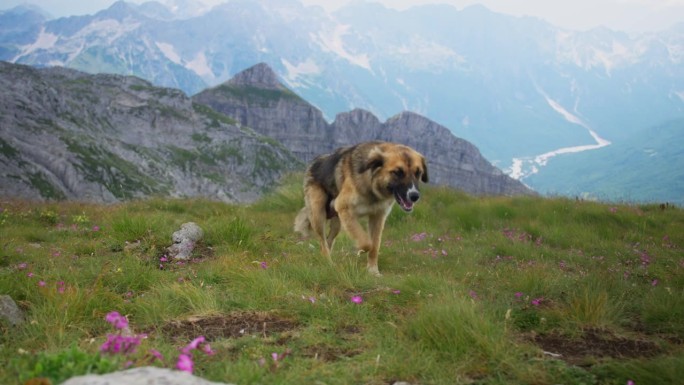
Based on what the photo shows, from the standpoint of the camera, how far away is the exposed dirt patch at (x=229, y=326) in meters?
4.82

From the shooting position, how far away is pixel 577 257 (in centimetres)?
978

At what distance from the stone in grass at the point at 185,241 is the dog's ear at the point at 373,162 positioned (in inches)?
141

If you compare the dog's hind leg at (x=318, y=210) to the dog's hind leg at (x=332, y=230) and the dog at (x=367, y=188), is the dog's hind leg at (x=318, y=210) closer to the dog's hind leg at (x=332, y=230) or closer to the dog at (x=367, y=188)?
the dog at (x=367, y=188)

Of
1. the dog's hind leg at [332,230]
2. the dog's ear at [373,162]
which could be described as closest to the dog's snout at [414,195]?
the dog's ear at [373,162]

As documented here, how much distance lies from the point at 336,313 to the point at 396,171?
12.3 feet

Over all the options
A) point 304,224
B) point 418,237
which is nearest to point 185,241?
point 304,224

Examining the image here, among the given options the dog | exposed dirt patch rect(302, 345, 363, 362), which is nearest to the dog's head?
the dog

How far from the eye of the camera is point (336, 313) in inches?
209

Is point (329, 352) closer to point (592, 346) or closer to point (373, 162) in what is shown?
point (592, 346)

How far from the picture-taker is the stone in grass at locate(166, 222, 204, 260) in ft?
28.6

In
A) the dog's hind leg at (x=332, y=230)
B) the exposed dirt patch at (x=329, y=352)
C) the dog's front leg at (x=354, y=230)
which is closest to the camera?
the exposed dirt patch at (x=329, y=352)

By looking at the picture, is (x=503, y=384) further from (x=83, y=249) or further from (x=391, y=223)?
(x=391, y=223)

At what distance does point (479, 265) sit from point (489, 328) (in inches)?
180

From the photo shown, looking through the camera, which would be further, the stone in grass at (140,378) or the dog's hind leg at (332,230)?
the dog's hind leg at (332,230)
